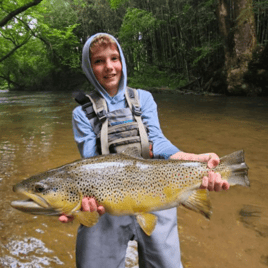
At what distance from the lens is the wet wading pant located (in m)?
1.79

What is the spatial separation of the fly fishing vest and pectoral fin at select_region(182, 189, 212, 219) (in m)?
0.48

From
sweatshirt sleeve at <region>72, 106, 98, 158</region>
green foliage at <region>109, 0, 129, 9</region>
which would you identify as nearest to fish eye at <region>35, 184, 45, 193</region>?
sweatshirt sleeve at <region>72, 106, 98, 158</region>

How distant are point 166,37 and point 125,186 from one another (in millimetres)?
24228

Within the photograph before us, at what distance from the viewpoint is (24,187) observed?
156 cm

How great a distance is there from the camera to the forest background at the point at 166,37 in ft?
46.5

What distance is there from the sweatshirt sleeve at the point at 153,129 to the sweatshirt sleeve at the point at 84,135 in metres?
0.49

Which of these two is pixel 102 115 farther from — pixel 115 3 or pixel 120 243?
pixel 115 3

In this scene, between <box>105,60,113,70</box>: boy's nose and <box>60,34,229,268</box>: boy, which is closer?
<box>60,34,229,268</box>: boy

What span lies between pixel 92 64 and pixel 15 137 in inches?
257

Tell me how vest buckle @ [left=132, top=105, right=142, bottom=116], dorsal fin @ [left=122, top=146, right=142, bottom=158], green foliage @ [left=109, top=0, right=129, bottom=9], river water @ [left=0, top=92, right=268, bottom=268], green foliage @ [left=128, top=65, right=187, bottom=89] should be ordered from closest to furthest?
dorsal fin @ [left=122, top=146, right=142, bottom=158] < vest buckle @ [left=132, top=105, right=142, bottom=116] < river water @ [left=0, top=92, right=268, bottom=268] < green foliage @ [left=128, top=65, right=187, bottom=89] < green foliage @ [left=109, top=0, right=129, bottom=9]

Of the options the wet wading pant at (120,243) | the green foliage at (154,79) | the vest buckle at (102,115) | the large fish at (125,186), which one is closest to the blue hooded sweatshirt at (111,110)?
the vest buckle at (102,115)

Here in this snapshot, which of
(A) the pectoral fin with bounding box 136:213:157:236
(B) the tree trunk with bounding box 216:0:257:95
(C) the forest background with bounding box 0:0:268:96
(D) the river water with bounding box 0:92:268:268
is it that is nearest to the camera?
(A) the pectoral fin with bounding box 136:213:157:236

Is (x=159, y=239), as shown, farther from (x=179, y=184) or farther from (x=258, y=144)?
(x=258, y=144)

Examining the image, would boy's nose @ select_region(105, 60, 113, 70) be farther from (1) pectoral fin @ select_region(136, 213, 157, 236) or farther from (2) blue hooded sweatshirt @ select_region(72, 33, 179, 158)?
(1) pectoral fin @ select_region(136, 213, 157, 236)
